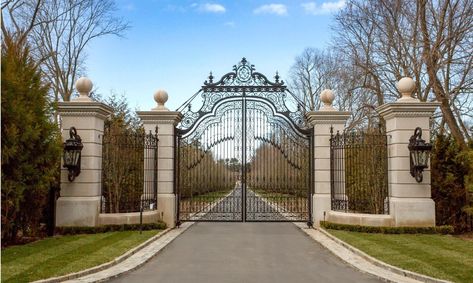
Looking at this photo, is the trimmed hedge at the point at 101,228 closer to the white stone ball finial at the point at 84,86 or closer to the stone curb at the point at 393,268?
the white stone ball finial at the point at 84,86

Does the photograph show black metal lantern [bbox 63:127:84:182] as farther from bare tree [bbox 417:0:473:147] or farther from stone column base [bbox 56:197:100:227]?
bare tree [bbox 417:0:473:147]

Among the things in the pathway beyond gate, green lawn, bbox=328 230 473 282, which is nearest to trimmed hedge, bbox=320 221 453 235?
green lawn, bbox=328 230 473 282

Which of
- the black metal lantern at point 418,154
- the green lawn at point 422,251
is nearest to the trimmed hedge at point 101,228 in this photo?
the green lawn at point 422,251

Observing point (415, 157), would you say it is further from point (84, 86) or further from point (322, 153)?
point (84, 86)

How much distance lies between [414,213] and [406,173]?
39.0 inches

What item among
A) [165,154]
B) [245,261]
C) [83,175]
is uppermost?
[165,154]

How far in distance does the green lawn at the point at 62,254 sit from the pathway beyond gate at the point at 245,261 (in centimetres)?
85

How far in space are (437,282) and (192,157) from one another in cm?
907

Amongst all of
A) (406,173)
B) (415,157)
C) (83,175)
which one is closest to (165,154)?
(83,175)

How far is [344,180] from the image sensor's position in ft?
43.3

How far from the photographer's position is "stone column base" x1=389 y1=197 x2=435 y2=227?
11586mm

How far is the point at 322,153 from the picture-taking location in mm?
13328

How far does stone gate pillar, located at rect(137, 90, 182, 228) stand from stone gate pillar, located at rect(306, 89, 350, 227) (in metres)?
3.95

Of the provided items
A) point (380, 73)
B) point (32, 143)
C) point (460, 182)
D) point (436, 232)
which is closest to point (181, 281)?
point (32, 143)
